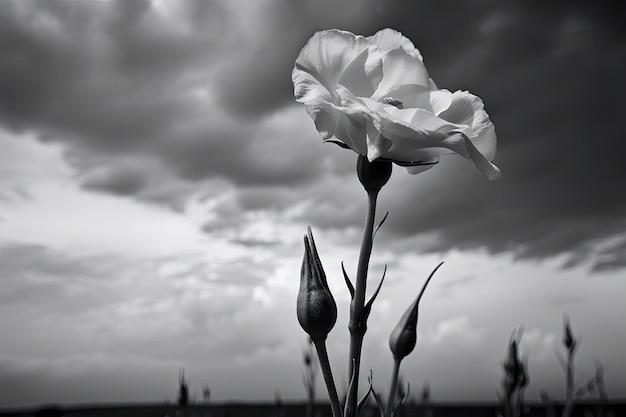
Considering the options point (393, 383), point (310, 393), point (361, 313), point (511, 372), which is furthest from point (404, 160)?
point (310, 393)

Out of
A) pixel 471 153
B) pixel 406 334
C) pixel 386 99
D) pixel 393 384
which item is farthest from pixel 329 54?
pixel 393 384

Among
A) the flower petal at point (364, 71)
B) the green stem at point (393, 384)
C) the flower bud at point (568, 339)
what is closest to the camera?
the flower petal at point (364, 71)

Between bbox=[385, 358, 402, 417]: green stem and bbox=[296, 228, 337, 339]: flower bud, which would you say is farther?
bbox=[385, 358, 402, 417]: green stem

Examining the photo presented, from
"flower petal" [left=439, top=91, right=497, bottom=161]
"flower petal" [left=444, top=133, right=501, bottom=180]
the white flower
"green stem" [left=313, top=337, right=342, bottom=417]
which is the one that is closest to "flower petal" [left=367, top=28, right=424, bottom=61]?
the white flower

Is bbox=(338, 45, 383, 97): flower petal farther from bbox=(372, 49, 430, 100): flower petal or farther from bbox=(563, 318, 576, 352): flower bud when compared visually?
bbox=(563, 318, 576, 352): flower bud

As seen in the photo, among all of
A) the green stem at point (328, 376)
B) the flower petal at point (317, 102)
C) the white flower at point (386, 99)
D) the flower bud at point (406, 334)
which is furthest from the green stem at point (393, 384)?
the flower petal at point (317, 102)

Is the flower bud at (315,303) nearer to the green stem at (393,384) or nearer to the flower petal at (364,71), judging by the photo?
the green stem at (393,384)

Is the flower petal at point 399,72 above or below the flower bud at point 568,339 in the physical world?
above
